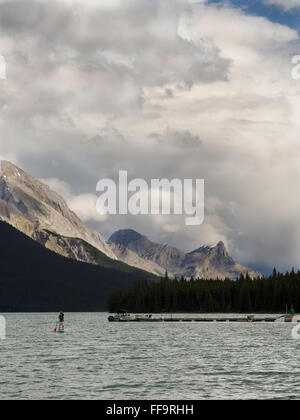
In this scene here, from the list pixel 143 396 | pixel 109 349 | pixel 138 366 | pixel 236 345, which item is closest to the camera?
pixel 143 396

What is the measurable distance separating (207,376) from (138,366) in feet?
53.2

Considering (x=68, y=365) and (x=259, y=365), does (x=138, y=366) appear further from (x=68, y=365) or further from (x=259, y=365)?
(x=259, y=365)

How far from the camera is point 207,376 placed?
86.1 meters

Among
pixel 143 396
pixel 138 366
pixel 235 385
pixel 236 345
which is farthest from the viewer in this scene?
pixel 236 345

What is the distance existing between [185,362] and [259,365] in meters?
12.3

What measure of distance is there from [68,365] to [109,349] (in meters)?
33.9

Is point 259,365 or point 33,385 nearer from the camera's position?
point 33,385
